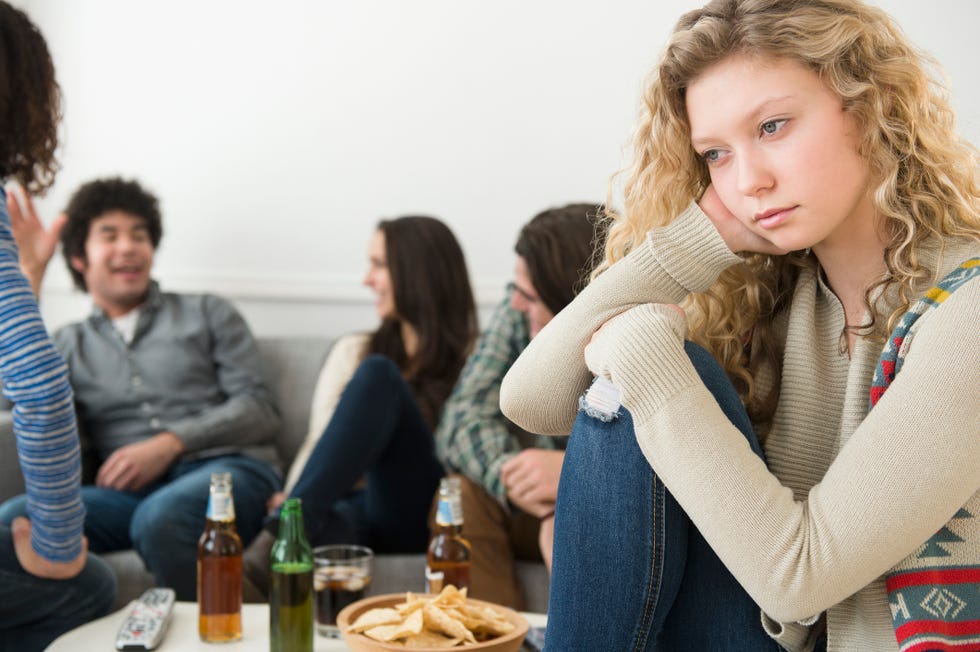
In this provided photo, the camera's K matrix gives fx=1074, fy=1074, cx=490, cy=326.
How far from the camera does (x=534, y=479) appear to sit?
6.59ft

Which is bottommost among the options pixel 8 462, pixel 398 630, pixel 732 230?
pixel 8 462

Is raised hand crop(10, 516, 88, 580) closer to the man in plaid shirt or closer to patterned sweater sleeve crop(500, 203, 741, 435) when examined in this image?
the man in plaid shirt

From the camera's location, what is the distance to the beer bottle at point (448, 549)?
1593 mm

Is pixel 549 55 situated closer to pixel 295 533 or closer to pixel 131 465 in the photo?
pixel 131 465

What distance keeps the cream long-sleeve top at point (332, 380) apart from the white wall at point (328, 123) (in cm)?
41

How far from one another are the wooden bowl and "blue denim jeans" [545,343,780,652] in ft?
0.82

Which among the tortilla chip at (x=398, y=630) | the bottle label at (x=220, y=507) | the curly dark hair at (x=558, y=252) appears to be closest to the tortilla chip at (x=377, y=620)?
the tortilla chip at (x=398, y=630)

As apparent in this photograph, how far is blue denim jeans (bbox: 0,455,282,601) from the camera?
7.31 feet

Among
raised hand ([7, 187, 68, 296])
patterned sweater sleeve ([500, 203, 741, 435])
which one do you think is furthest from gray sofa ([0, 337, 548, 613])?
patterned sweater sleeve ([500, 203, 741, 435])

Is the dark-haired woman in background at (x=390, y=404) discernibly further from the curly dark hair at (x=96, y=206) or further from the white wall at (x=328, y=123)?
the curly dark hair at (x=96, y=206)

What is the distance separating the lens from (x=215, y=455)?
2.64 metres

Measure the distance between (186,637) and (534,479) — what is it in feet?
2.36

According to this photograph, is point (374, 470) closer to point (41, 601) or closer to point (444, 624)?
point (41, 601)

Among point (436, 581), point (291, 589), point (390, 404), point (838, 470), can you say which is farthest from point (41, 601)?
point (838, 470)
